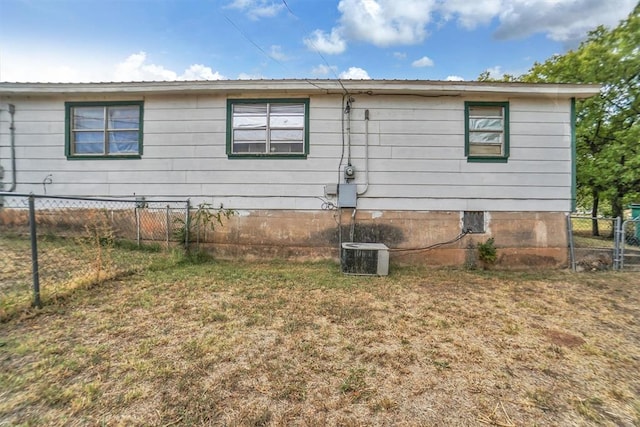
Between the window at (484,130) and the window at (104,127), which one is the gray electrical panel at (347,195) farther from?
the window at (104,127)

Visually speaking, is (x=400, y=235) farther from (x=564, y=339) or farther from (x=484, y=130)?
(x=564, y=339)

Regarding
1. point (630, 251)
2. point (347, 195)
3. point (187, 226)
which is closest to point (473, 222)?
point (347, 195)

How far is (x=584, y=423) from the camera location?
164 cm

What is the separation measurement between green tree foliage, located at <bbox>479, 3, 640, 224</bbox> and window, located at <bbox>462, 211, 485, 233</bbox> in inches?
225

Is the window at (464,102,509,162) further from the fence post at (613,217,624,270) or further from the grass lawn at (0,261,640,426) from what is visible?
the grass lawn at (0,261,640,426)

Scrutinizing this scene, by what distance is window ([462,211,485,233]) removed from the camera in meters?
5.69

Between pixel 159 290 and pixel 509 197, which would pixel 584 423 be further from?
pixel 509 197

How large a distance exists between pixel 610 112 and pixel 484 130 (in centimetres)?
656

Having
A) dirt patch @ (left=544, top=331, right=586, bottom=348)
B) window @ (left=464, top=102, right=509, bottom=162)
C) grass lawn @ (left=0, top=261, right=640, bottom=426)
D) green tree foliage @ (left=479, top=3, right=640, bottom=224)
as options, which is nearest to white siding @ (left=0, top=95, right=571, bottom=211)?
window @ (left=464, top=102, right=509, bottom=162)

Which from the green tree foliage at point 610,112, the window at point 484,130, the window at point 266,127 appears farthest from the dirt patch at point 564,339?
the green tree foliage at point 610,112

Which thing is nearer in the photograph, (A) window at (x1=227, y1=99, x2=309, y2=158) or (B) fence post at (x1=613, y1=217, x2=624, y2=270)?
(B) fence post at (x1=613, y1=217, x2=624, y2=270)

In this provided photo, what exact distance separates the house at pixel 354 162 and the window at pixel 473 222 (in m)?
0.02

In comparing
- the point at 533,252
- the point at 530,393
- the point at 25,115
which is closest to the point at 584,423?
the point at 530,393

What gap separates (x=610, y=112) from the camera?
862 cm
